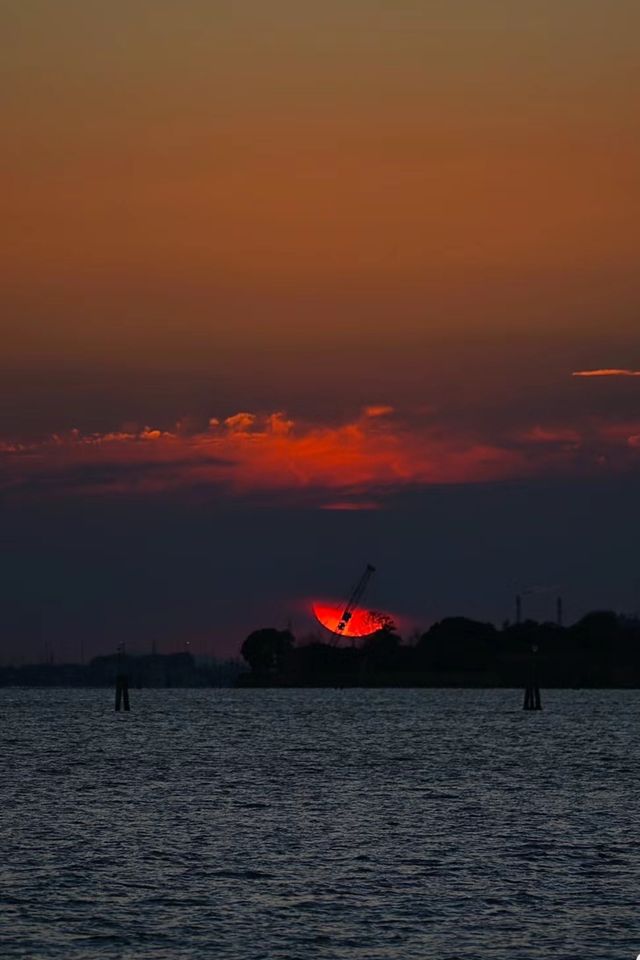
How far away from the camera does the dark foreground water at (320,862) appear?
49.7m

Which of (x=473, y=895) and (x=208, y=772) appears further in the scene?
(x=208, y=772)

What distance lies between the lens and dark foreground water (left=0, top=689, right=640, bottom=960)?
49688mm

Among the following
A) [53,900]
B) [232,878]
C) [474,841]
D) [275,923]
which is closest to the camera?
[275,923]

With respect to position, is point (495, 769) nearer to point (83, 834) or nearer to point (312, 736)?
point (83, 834)

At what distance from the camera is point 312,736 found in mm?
191250

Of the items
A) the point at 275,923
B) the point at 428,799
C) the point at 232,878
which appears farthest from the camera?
the point at 428,799

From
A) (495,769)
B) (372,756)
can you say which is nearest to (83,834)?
(495,769)

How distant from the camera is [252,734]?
632 feet

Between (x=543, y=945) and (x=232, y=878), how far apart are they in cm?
1565

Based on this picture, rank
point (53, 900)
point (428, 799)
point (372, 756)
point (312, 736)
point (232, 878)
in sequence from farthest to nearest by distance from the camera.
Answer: point (312, 736), point (372, 756), point (428, 799), point (232, 878), point (53, 900)

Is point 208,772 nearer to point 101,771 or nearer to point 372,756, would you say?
point 101,771

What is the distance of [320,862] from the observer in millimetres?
65438

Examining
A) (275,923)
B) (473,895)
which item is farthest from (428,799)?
(275,923)

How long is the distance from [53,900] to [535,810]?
37117mm
